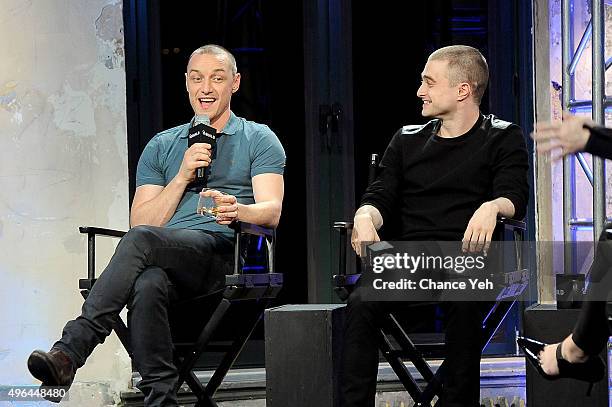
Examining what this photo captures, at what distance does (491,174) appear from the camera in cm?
334

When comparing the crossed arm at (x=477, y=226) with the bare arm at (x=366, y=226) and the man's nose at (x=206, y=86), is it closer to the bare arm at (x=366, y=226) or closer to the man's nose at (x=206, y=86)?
the bare arm at (x=366, y=226)

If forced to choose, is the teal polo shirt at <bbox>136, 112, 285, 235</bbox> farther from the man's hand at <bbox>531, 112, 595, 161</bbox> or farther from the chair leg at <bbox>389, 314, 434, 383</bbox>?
the man's hand at <bbox>531, 112, 595, 161</bbox>

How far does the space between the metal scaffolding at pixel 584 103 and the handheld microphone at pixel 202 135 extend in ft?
4.90

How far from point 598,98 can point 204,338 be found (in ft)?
5.94

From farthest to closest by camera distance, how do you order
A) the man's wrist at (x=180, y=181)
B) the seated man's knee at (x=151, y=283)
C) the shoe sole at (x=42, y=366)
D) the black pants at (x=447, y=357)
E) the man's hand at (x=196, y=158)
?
the man's wrist at (x=180, y=181) → the man's hand at (x=196, y=158) → the seated man's knee at (x=151, y=283) → the black pants at (x=447, y=357) → the shoe sole at (x=42, y=366)

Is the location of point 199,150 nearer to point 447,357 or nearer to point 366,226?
point 366,226

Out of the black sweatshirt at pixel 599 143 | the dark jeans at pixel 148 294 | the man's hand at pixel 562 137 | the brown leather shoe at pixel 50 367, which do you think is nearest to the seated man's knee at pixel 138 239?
the dark jeans at pixel 148 294

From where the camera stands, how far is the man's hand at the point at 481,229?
3.08m

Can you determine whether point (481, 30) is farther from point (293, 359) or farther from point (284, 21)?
point (293, 359)

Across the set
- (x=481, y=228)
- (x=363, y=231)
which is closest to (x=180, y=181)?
(x=363, y=231)

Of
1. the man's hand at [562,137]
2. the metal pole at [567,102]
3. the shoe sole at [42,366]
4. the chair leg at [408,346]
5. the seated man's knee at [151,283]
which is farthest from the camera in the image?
the metal pole at [567,102]

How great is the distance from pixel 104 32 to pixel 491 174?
1.80 metres

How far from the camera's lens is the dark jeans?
304 centimetres

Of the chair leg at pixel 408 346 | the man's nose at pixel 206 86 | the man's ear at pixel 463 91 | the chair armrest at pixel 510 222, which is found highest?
the man's nose at pixel 206 86
